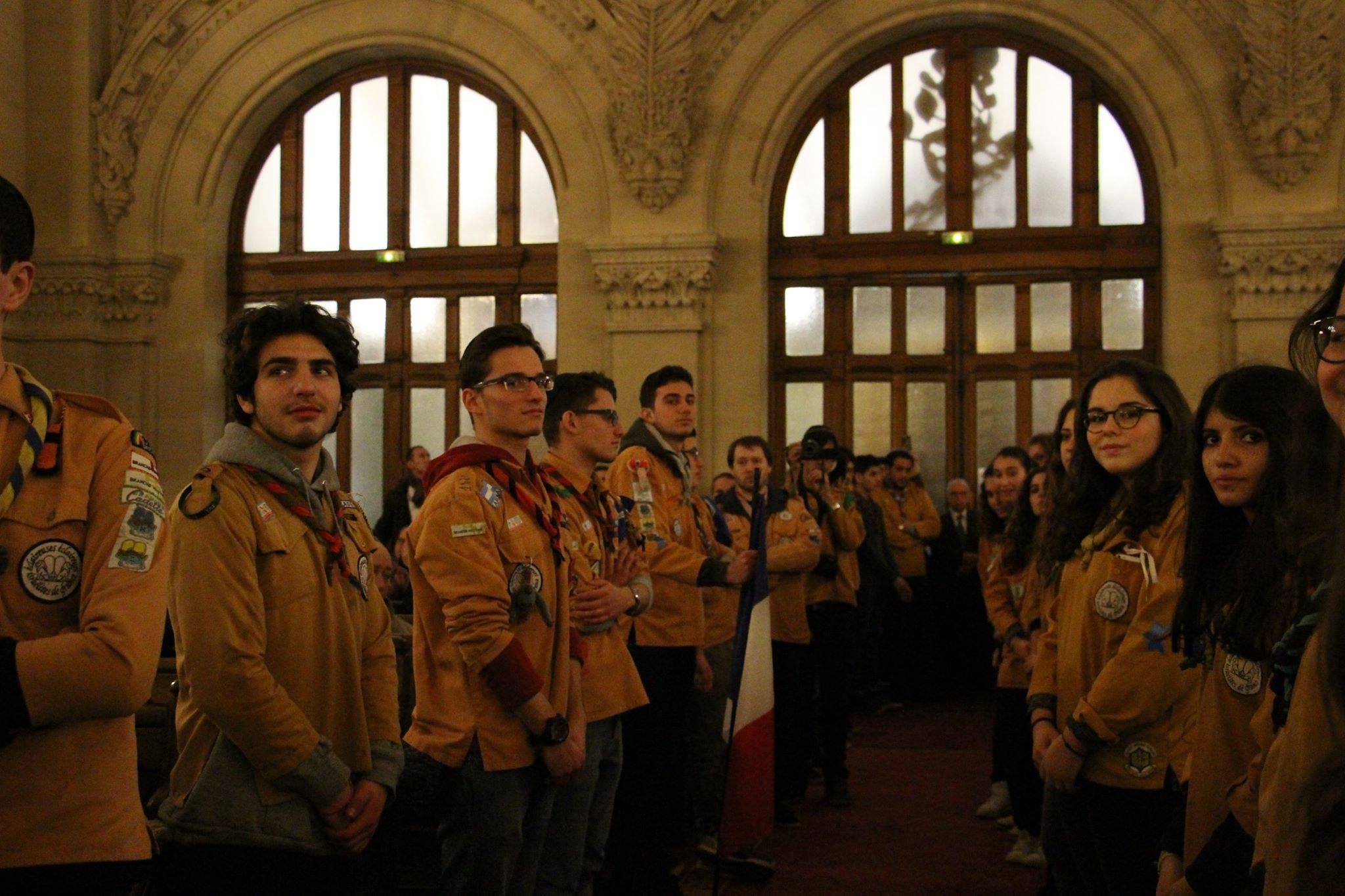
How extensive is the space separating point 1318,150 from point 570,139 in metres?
6.46

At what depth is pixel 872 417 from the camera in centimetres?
1142

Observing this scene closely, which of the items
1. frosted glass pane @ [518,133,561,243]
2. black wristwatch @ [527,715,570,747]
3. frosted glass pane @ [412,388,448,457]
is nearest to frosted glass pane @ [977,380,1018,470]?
frosted glass pane @ [518,133,561,243]

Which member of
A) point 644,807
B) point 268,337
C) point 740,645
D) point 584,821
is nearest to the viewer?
point 268,337

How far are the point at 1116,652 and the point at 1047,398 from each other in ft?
27.2

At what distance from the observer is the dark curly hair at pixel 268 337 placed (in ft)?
9.49

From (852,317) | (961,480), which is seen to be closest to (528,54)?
(852,317)

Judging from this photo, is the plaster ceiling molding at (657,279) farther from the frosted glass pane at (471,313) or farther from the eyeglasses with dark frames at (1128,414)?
the eyeglasses with dark frames at (1128,414)

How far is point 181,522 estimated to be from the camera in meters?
2.59

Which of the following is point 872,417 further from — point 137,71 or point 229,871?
A: point 229,871

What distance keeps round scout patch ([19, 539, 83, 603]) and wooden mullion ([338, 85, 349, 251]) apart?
10.7 metres

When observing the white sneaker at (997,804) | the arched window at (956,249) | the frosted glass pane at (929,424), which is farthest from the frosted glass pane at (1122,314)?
the white sneaker at (997,804)

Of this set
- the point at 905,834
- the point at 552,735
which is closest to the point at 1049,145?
the point at 905,834

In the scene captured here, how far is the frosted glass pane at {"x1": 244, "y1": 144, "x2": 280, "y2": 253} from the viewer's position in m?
12.5

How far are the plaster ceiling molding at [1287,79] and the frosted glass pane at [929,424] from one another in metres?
3.33
